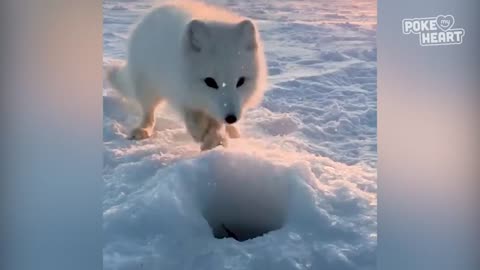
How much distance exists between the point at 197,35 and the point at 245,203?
0.33 meters

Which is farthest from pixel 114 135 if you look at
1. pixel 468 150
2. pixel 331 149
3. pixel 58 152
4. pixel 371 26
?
pixel 468 150

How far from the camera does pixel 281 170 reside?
1.64 m

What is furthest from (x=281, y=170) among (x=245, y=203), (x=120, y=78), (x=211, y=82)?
(x=120, y=78)

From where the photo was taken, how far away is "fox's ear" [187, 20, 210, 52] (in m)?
1.64

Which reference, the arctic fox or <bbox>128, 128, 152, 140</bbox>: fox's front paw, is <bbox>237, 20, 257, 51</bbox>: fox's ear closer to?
the arctic fox

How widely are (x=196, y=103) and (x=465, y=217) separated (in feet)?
1.80

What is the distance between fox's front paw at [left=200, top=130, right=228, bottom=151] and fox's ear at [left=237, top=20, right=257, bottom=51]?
18 centimetres

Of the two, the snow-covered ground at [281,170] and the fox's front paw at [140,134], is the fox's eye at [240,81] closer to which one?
the snow-covered ground at [281,170]

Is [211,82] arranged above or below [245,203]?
above

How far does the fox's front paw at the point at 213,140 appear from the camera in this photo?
166 cm

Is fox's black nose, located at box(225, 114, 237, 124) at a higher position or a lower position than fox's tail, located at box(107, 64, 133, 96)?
lower

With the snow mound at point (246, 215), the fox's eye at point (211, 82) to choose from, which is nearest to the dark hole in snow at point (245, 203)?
the snow mound at point (246, 215)

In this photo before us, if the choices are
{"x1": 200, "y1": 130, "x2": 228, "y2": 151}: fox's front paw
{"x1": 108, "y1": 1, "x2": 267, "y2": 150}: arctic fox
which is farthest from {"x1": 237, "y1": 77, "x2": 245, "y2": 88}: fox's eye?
{"x1": 200, "y1": 130, "x2": 228, "y2": 151}: fox's front paw

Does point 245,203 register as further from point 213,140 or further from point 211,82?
point 211,82
